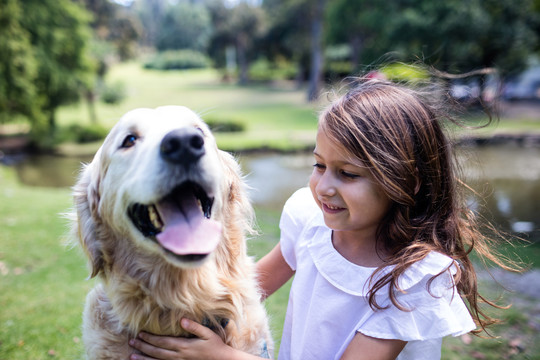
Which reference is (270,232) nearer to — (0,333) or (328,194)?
(0,333)

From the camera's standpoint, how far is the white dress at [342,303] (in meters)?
1.64

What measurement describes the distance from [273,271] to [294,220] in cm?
40

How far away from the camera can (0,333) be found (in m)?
3.72

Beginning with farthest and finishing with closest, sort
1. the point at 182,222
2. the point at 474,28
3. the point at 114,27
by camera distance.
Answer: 1. the point at 114,27
2. the point at 474,28
3. the point at 182,222

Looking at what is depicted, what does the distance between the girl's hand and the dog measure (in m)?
0.06

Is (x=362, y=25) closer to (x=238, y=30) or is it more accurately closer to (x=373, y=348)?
(x=238, y=30)

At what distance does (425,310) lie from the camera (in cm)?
164

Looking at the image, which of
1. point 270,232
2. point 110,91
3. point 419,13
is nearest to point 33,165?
point 110,91

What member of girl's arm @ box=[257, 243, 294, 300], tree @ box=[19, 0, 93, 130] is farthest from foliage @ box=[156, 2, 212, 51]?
girl's arm @ box=[257, 243, 294, 300]

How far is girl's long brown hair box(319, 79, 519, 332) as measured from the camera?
1.72m

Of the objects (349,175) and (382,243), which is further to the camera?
(382,243)

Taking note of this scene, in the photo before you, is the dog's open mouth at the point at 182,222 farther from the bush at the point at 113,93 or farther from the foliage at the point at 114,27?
the foliage at the point at 114,27

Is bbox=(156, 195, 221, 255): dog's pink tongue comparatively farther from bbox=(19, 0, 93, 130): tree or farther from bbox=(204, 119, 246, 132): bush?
bbox=(19, 0, 93, 130): tree

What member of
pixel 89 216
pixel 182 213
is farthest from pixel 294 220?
pixel 89 216
